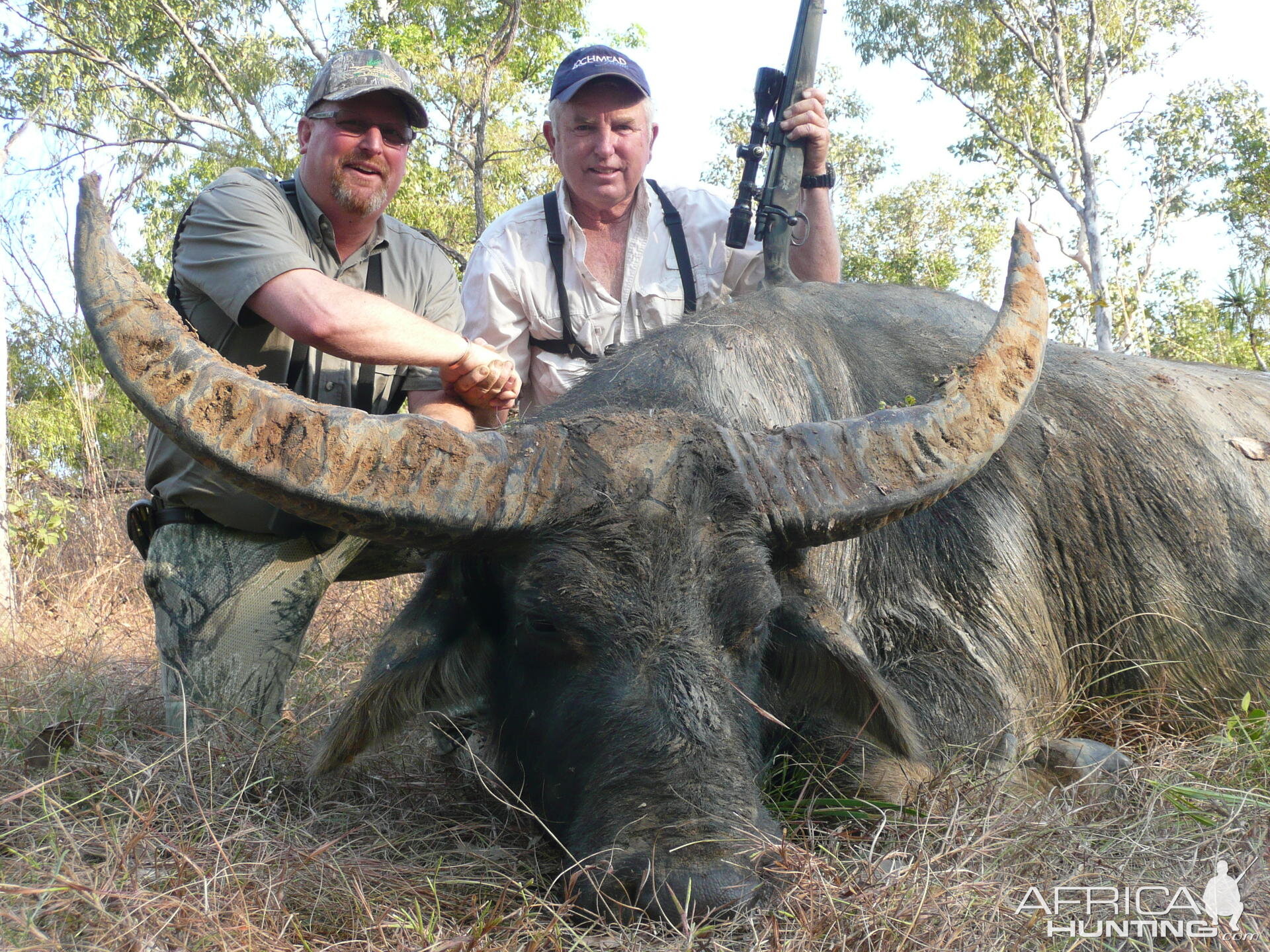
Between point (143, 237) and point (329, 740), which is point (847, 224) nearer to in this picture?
point (143, 237)

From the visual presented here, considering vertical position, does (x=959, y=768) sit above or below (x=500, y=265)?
below

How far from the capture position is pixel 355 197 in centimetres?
437

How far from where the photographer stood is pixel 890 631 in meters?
3.64

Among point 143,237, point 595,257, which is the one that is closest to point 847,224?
point 143,237

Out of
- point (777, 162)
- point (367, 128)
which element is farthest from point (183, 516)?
point (777, 162)

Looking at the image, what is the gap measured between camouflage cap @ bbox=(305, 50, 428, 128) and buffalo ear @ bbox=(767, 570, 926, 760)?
286 centimetres

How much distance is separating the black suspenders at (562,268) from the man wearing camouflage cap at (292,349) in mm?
789

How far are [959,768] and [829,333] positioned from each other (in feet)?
5.84

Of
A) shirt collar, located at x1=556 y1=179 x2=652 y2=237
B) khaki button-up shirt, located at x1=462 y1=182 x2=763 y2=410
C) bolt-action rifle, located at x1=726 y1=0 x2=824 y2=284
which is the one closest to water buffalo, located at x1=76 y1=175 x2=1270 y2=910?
bolt-action rifle, located at x1=726 y1=0 x2=824 y2=284

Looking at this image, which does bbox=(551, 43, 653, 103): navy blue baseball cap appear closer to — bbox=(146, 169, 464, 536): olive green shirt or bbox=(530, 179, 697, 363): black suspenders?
bbox=(530, 179, 697, 363): black suspenders

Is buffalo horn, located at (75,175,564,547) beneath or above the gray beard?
beneath

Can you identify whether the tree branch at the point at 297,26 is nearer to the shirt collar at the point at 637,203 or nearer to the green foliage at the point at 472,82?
the green foliage at the point at 472,82

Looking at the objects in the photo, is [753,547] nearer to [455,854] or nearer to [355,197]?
[455,854]

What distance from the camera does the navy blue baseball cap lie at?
5254 mm
